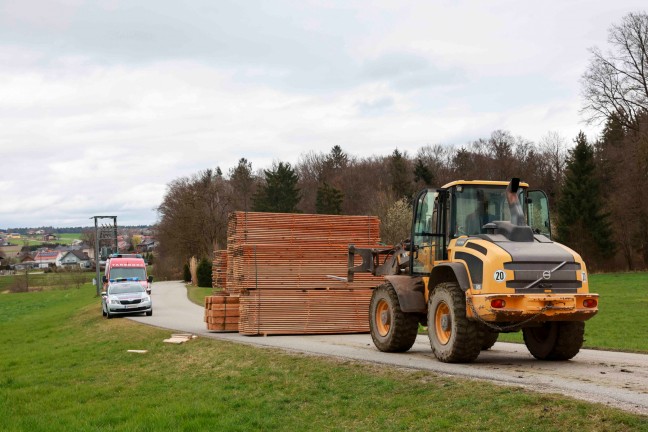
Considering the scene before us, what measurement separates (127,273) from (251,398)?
2728 cm

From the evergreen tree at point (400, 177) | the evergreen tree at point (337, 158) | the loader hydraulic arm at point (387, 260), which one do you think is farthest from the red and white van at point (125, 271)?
the evergreen tree at point (337, 158)

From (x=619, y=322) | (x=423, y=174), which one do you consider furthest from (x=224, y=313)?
(x=423, y=174)

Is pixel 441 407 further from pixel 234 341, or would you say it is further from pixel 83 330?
pixel 83 330

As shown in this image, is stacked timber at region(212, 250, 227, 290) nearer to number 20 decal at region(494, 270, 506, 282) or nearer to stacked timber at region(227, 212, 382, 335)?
stacked timber at region(227, 212, 382, 335)

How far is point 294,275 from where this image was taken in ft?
70.9

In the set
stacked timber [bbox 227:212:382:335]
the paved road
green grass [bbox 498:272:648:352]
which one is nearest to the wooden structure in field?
stacked timber [bbox 227:212:382:335]

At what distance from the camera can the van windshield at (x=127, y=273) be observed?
38.1 meters

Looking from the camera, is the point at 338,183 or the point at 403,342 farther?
the point at 338,183

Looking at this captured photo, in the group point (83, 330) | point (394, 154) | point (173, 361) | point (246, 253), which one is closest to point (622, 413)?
point (173, 361)

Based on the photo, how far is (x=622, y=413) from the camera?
8133 millimetres

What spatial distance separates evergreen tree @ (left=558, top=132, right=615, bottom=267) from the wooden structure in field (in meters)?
45.6

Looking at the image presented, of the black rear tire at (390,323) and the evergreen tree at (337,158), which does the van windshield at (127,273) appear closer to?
the black rear tire at (390,323)

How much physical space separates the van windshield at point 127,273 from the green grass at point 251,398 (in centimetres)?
1744

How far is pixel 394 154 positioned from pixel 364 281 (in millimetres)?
71753
